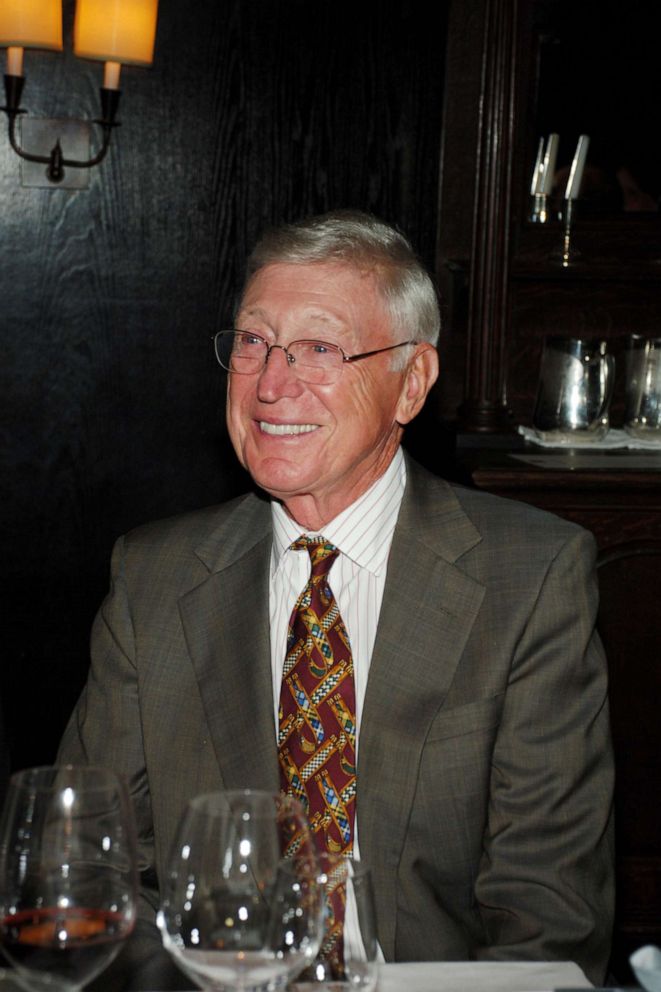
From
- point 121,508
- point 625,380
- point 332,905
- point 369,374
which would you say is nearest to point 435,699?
point 369,374

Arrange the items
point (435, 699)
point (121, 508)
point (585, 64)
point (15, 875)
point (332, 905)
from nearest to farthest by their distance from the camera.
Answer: point (15, 875) < point (332, 905) < point (435, 699) < point (585, 64) < point (121, 508)

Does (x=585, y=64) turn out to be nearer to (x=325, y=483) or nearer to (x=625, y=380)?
(x=625, y=380)

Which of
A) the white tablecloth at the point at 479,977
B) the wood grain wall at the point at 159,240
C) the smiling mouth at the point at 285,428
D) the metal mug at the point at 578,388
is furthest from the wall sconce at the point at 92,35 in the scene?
the white tablecloth at the point at 479,977

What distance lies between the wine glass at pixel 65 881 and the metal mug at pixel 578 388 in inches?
97.8

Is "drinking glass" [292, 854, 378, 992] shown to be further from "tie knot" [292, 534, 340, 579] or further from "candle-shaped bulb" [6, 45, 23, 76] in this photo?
"candle-shaped bulb" [6, 45, 23, 76]

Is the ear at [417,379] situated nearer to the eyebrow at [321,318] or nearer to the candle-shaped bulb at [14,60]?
the eyebrow at [321,318]

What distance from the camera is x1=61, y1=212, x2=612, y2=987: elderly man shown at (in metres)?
1.72

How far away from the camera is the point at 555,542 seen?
6.05 feet

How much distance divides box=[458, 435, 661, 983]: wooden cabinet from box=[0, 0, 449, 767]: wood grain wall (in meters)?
1.03

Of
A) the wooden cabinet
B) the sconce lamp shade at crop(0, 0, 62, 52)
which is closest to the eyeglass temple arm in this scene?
the wooden cabinet

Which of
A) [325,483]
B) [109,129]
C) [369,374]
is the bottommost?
[325,483]

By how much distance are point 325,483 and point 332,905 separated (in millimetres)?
907

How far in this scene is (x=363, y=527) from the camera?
1907mm

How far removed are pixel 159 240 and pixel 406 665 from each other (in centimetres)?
240
